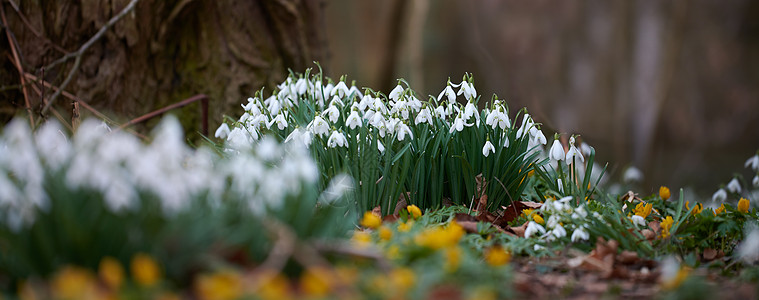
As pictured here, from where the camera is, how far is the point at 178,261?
146 cm

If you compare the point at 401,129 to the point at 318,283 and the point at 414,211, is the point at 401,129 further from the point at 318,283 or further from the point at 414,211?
the point at 318,283

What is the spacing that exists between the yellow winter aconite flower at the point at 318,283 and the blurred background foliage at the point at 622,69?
6.30m

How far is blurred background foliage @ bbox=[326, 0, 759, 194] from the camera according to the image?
7.92m

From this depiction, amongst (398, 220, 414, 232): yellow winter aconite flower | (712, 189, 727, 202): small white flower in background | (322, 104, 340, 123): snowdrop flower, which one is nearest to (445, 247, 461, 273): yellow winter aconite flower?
(398, 220, 414, 232): yellow winter aconite flower

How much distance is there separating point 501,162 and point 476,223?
0.52 m

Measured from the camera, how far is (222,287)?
127 cm

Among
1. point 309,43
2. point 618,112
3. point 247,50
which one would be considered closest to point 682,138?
point 618,112

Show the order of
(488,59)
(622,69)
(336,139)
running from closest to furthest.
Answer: (336,139) < (622,69) < (488,59)

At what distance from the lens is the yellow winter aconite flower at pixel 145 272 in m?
1.30

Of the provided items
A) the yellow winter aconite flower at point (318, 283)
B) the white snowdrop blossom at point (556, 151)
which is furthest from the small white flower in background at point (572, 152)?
the yellow winter aconite flower at point (318, 283)

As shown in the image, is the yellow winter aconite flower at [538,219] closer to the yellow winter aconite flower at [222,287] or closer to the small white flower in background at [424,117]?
the small white flower in background at [424,117]

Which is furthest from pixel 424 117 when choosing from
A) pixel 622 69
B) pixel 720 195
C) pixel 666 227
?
pixel 622 69

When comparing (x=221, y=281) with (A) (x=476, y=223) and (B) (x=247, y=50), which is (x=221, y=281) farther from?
(B) (x=247, y=50)

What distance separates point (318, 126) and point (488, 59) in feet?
23.7
